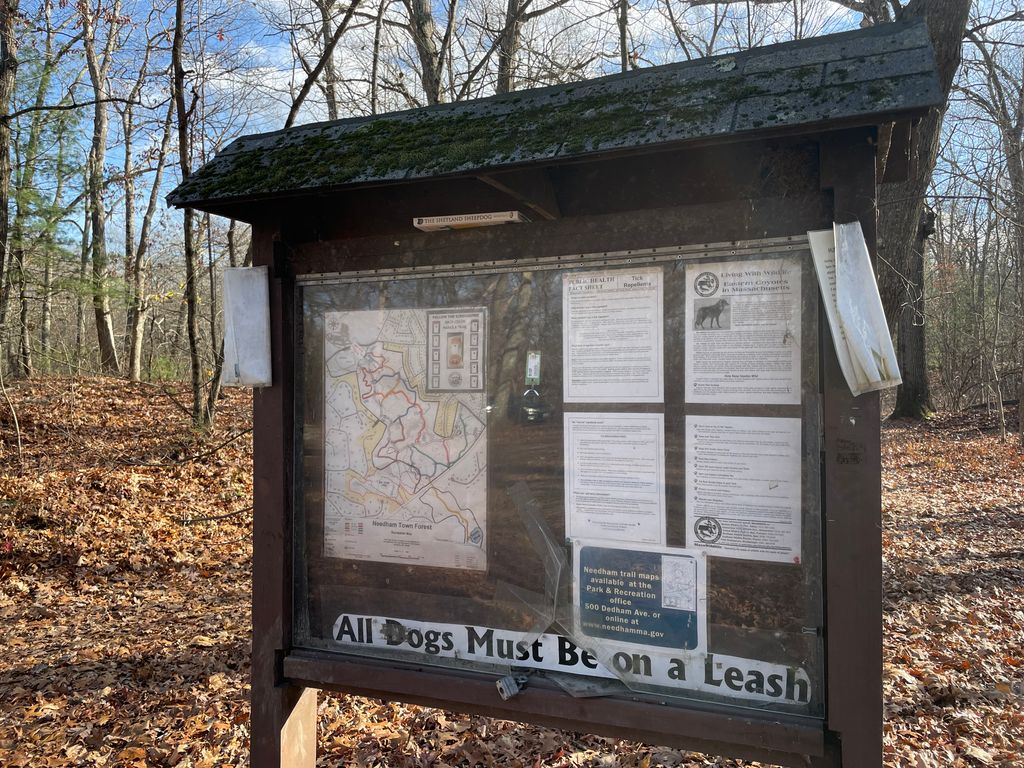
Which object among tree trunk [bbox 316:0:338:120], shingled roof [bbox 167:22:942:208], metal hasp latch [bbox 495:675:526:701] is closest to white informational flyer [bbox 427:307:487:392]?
shingled roof [bbox 167:22:942:208]

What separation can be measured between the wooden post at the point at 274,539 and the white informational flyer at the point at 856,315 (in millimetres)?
2211

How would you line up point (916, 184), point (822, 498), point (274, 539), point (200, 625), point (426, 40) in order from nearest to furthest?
point (822, 498) → point (274, 539) → point (200, 625) → point (916, 184) → point (426, 40)

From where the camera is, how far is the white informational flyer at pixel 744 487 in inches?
95.5

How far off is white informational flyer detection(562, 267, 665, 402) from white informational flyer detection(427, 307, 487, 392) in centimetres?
37

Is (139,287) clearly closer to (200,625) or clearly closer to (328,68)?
(328,68)

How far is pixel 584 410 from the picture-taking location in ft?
8.82

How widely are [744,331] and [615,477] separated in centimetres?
72

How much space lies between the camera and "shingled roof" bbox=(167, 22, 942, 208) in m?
2.18

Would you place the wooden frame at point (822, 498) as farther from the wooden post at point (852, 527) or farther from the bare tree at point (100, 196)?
the bare tree at point (100, 196)

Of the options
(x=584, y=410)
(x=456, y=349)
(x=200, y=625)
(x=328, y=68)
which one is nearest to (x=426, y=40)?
(x=328, y=68)

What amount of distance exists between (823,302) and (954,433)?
60.6 feet

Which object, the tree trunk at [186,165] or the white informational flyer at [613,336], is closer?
the white informational flyer at [613,336]

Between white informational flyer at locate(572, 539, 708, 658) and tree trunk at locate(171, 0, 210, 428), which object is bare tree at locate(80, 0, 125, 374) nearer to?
tree trunk at locate(171, 0, 210, 428)

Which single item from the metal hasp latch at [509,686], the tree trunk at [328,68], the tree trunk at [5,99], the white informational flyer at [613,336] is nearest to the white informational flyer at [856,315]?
the white informational flyer at [613,336]
